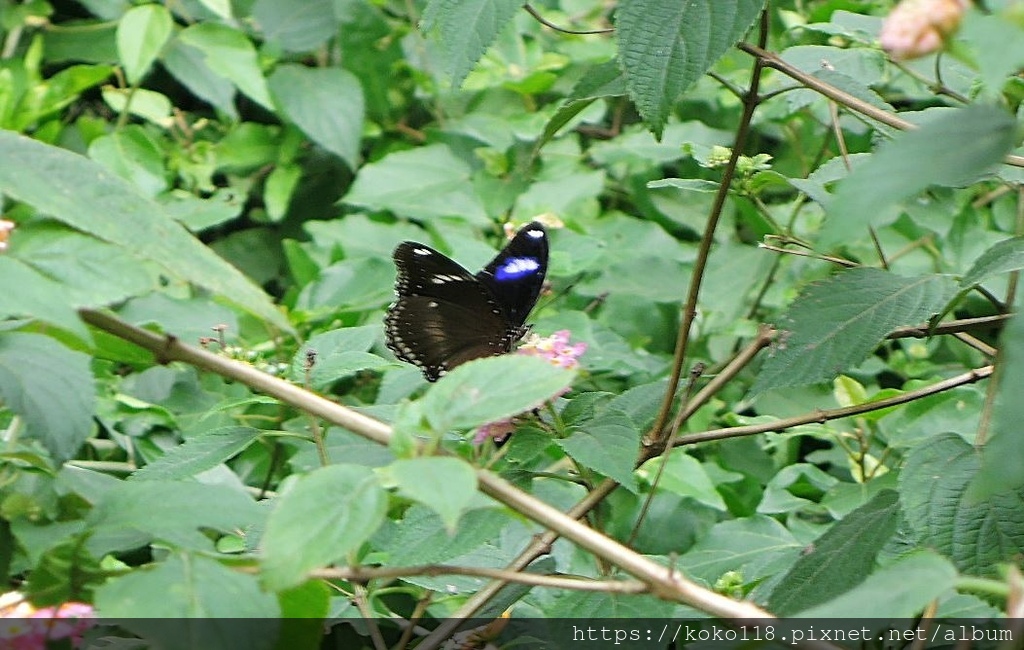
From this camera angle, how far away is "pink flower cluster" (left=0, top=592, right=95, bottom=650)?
23.8 inches

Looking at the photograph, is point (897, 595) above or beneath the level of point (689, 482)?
above

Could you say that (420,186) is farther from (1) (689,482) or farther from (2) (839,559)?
(2) (839,559)

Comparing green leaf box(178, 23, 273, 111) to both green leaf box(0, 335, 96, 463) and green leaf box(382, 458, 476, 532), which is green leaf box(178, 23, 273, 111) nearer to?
green leaf box(0, 335, 96, 463)

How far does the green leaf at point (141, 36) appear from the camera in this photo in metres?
1.87

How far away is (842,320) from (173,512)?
0.51 m

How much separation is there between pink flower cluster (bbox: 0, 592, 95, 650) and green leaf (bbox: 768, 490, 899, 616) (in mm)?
456

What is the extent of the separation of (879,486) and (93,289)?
3.10 feet

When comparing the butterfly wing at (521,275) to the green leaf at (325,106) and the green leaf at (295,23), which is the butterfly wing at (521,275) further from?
the green leaf at (295,23)

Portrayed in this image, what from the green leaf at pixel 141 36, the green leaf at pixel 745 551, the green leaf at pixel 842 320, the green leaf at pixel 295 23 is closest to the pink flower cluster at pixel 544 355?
the green leaf at pixel 842 320

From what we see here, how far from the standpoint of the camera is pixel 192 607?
0.53 meters

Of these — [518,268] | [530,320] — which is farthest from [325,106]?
[518,268]

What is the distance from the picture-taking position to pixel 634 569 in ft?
1.84

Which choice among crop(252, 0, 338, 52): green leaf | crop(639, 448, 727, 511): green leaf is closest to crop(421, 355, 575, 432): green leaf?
crop(639, 448, 727, 511): green leaf

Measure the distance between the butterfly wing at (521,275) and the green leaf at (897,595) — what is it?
67 cm
